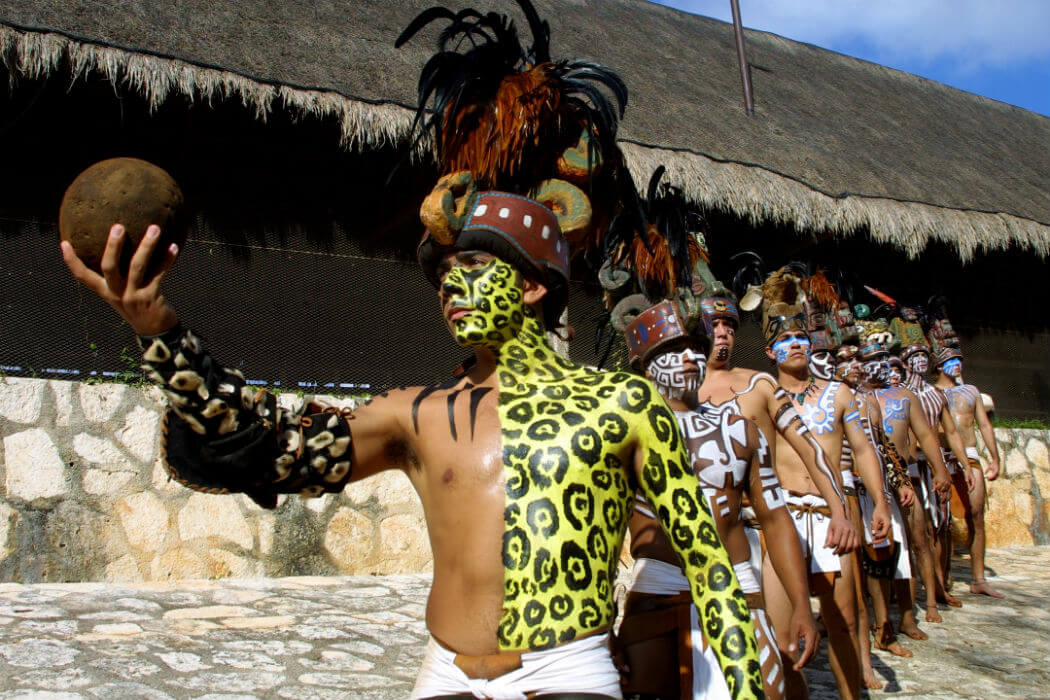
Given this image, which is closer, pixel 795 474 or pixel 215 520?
pixel 795 474

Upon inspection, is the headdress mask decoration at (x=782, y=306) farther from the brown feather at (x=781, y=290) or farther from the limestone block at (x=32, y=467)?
the limestone block at (x=32, y=467)

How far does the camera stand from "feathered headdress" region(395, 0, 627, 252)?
2.74m

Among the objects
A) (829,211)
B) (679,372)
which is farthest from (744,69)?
(679,372)

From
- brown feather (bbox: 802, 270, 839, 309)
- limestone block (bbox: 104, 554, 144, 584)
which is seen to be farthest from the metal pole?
limestone block (bbox: 104, 554, 144, 584)

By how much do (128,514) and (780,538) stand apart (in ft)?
13.5

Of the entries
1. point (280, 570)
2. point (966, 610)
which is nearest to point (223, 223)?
point (280, 570)

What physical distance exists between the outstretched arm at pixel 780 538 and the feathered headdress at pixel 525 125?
1.12m

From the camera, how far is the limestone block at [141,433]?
5.95m

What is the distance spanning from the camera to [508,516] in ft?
6.91

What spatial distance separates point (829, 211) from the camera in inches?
370

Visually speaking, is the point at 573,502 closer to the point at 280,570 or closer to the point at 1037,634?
the point at 280,570

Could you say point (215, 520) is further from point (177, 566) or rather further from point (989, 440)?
point (989, 440)

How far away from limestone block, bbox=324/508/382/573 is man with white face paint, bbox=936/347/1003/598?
5.04 meters

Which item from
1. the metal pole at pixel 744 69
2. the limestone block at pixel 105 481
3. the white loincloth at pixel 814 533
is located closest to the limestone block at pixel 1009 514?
the metal pole at pixel 744 69
